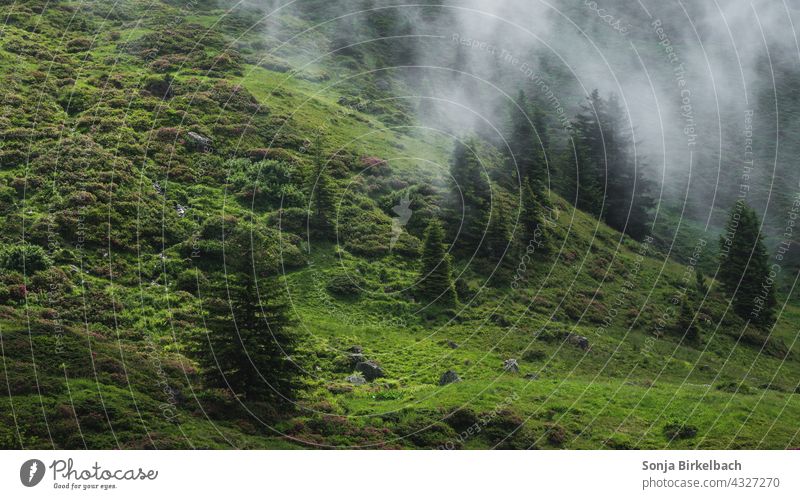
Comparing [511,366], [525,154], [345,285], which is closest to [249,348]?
[345,285]

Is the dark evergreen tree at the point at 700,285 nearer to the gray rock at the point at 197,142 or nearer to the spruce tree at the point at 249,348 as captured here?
the gray rock at the point at 197,142

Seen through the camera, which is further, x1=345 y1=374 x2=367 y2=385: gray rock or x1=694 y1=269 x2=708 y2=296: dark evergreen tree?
x1=694 y1=269 x2=708 y2=296: dark evergreen tree

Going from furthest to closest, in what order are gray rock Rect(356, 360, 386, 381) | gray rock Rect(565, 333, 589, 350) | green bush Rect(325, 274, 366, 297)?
gray rock Rect(565, 333, 589, 350)
green bush Rect(325, 274, 366, 297)
gray rock Rect(356, 360, 386, 381)

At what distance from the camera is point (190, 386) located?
36.3 meters

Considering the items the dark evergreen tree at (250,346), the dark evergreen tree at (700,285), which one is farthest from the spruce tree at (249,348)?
the dark evergreen tree at (700,285)

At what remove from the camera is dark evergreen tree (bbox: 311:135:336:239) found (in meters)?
57.9

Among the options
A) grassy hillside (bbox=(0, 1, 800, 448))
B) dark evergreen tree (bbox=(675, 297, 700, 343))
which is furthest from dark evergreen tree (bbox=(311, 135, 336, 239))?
dark evergreen tree (bbox=(675, 297, 700, 343))

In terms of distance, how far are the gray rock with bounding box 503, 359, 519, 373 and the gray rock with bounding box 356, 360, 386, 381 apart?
27.8 ft

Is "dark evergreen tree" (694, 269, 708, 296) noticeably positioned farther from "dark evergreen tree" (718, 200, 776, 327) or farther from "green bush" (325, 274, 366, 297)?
"green bush" (325, 274, 366, 297)

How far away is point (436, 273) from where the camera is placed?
54844 mm

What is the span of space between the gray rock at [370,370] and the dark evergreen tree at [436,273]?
35.6 ft

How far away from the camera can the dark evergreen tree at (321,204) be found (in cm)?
5788
